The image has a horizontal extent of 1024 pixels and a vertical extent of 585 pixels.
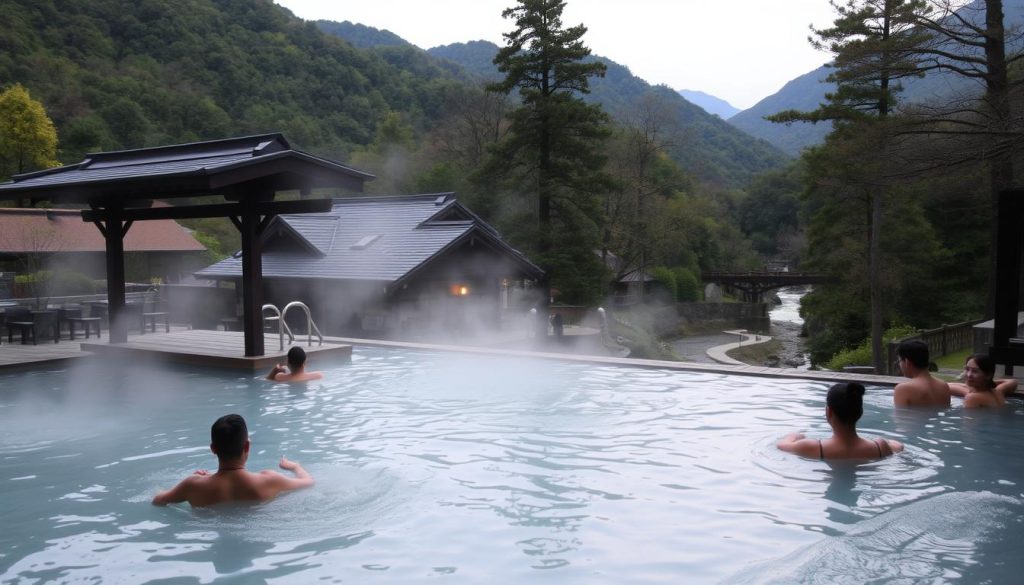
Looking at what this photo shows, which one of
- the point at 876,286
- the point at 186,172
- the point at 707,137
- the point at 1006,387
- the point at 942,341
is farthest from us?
the point at 707,137

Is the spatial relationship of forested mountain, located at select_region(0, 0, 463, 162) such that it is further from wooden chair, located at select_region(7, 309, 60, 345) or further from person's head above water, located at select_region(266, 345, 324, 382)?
person's head above water, located at select_region(266, 345, 324, 382)

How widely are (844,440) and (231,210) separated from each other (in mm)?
8209

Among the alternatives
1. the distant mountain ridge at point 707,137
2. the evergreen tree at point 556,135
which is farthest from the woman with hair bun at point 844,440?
the distant mountain ridge at point 707,137

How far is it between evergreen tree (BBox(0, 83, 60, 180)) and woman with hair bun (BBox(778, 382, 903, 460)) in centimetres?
4431

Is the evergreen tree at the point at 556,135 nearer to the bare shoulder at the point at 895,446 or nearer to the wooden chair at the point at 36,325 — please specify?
the wooden chair at the point at 36,325

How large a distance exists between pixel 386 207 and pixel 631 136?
73.3 ft

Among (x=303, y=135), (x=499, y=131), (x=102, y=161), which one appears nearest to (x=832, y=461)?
(x=102, y=161)

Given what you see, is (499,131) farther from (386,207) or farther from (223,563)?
(223,563)

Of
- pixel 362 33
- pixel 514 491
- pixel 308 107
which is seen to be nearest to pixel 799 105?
pixel 362 33

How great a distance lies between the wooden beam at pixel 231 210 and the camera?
33.6 ft

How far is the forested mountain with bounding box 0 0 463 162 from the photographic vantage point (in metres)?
49.0

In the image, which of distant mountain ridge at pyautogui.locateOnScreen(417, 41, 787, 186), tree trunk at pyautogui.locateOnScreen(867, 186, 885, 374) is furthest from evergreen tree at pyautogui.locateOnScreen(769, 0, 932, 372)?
distant mountain ridge at pyautogui.locateOnScreen(417, 41, 787, 186)

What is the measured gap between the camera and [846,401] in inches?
229

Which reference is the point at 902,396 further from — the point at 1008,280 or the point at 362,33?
the point at 362,33
